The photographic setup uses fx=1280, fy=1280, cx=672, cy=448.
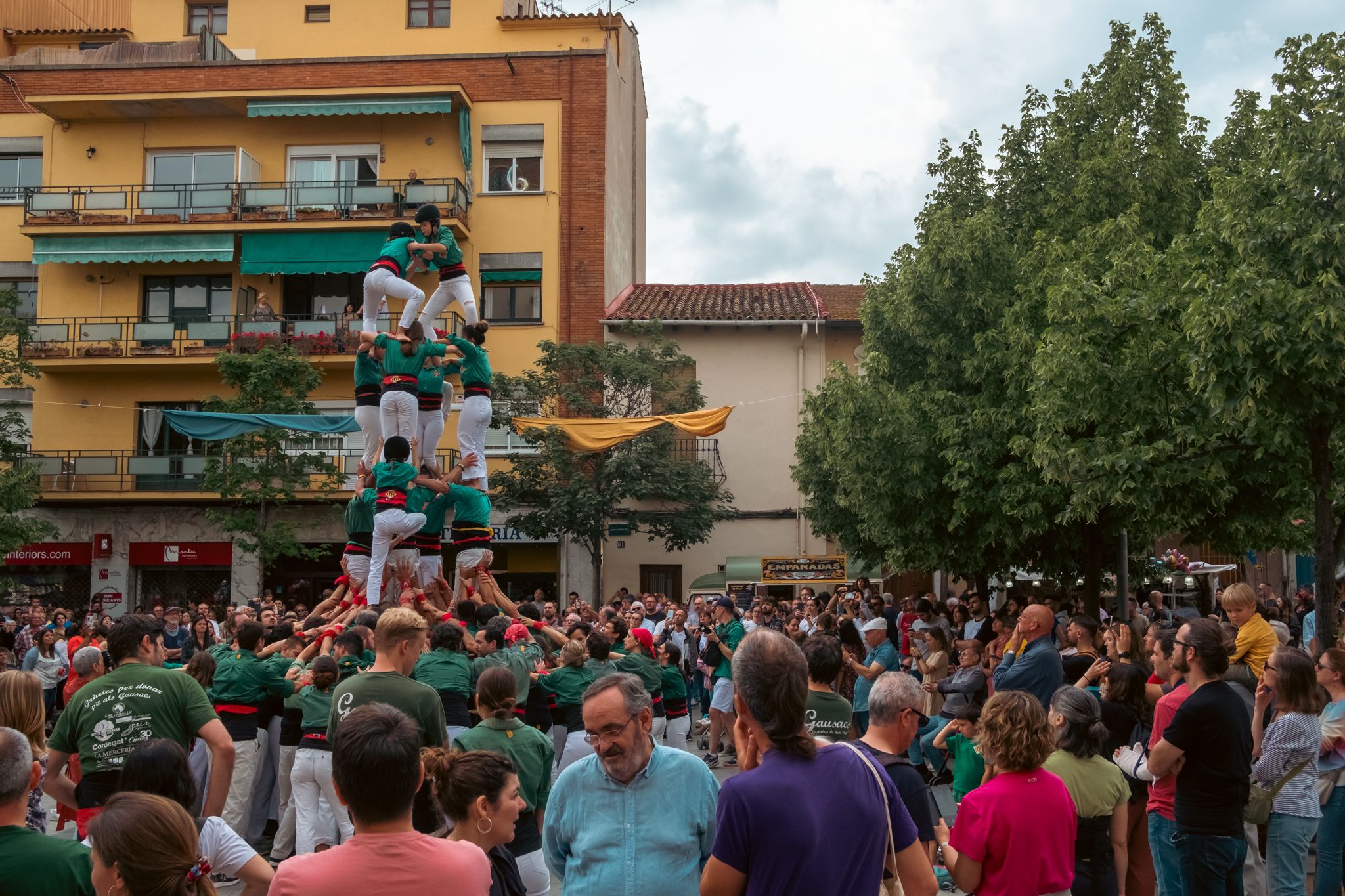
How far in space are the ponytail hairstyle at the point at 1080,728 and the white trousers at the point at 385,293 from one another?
9.67 metres

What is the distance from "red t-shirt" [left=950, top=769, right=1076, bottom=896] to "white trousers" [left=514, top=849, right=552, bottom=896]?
2.13 meters

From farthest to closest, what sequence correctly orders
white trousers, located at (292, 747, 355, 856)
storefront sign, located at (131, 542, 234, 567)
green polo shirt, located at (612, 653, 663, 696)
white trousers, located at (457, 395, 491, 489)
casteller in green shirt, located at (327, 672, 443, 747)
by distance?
storefront sign, located at (131, 542, 234, 567)
white trousers, located at (457, 395, 491, 489)
green polo shirt, located at (612, 653, 663, 696)
white trousers, located at (292, 747, 355, 856)
casteller in green shirt, located at (327, 672, 443, 747)

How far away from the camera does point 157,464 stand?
3023 centimetres

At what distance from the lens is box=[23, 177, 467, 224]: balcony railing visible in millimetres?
30172

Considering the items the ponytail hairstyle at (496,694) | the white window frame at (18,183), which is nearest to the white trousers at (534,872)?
the ponytail hairstyle at (496,694)

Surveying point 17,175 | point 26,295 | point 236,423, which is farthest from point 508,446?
point 17,175

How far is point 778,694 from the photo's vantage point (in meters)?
3.58

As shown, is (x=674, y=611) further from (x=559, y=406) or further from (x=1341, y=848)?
(x=1341, y=848)

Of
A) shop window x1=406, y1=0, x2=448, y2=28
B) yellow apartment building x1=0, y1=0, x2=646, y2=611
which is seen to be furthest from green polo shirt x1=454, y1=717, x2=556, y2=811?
shop window x1=406, y1=0, x2=448, y2=28

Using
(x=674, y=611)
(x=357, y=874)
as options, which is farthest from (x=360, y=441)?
(x=357, y=874)

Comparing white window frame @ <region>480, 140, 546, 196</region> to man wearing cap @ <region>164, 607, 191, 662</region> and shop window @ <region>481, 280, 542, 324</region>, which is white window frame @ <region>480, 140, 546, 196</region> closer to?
shop window @ <region>481, 280, 542, 324</region>

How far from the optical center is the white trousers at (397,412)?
14320mm

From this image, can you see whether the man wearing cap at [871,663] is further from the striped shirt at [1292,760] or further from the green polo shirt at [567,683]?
the striped shirt at [1292,760]

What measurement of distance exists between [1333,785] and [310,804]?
6390 mm
